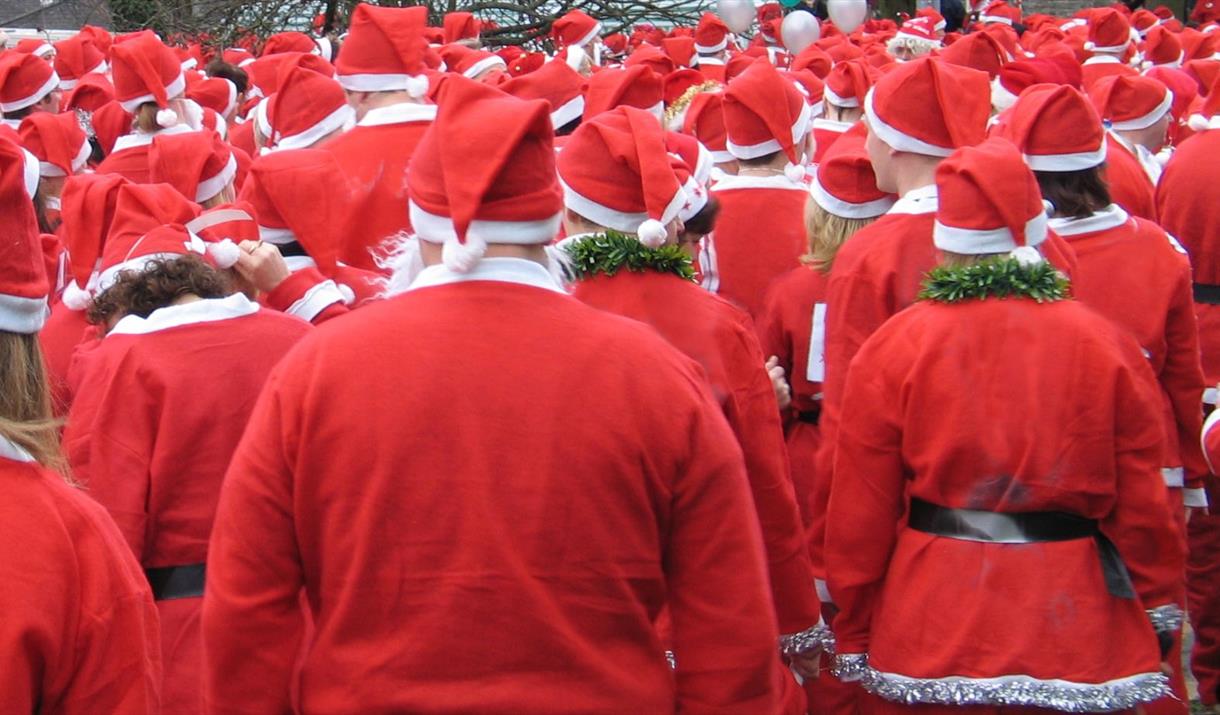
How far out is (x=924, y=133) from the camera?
462 cm

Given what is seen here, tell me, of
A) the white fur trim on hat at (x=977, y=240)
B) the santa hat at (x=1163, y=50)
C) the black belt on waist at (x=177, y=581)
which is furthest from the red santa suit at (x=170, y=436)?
the santa hat at (x=1163, y=50)

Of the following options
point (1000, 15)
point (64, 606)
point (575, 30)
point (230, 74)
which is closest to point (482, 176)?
point (64, 606)

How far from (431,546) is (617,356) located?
41cm

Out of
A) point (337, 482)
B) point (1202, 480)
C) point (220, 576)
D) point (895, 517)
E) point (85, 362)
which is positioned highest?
point (337, 482)

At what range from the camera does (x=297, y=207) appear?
502 centimetres

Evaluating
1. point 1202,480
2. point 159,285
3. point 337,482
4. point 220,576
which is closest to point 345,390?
point 337,482

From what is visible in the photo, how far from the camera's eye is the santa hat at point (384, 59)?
601 cm

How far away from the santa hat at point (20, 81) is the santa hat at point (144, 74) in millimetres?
1542

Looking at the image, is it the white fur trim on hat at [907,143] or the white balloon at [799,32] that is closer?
the white fur trim on hat at [907,143]

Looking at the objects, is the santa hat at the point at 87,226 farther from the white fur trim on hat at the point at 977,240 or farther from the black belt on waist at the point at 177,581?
the white fur trim on hat at the point at 977,240

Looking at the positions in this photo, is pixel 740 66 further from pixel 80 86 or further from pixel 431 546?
pixel 431 546

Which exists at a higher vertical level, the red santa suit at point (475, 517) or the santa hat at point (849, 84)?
the red santa suit at point (475, 517)

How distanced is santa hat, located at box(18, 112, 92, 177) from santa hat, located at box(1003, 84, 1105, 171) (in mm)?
4227

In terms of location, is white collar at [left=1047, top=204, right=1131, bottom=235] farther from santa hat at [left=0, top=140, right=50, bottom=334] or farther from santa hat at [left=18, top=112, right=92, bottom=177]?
santa hat at [left=18, top=112, right=92, bottom=177]
